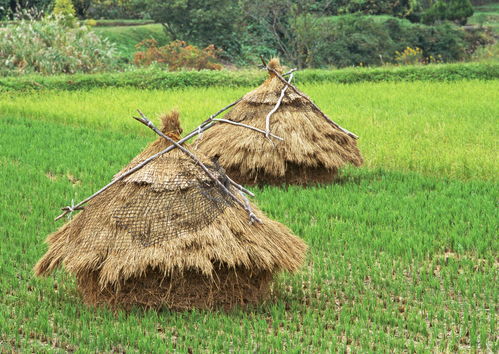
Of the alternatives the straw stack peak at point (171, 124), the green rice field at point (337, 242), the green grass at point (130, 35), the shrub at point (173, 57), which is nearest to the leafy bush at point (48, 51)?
the shrub at point (173, 57)

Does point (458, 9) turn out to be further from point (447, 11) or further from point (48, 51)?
point (48, 51)

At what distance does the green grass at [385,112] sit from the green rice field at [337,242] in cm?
4

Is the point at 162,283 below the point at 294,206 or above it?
above

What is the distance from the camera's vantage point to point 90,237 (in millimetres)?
4496

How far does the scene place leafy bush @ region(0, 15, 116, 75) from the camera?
53.4 ft

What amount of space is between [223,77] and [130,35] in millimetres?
11487

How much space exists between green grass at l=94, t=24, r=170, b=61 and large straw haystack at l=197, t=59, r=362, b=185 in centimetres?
1570

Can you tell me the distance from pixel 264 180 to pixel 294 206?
1.01 metres

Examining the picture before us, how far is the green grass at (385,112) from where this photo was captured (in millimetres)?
8883

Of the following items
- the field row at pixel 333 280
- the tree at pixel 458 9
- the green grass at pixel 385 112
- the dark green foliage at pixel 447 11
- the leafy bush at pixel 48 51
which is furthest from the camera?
the tree at pixel 458 9

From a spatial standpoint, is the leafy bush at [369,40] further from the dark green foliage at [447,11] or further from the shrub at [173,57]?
the shrub at [173,57]

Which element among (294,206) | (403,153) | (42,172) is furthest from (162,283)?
(403,153)

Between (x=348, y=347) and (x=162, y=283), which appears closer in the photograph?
(x=348, y=347)

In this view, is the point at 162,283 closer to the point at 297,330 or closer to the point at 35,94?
the point at 297,330
